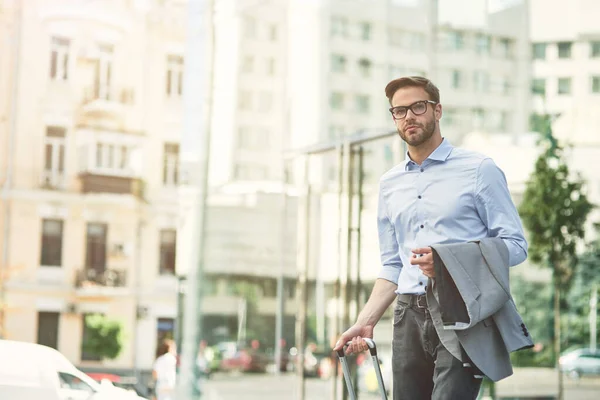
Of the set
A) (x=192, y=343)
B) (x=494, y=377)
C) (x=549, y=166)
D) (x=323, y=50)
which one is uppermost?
(x=323, y=50)

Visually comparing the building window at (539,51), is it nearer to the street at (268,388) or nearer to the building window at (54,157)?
the street at (268,388)

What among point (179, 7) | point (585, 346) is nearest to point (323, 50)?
point (179, 7)

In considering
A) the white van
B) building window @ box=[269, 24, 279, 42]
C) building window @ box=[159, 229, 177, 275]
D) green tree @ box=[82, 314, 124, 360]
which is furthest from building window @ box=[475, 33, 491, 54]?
the white van

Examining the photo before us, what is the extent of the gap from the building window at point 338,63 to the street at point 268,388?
1.97 meters

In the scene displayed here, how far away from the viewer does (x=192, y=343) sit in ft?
23.3

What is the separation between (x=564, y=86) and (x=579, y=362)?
1551 mm

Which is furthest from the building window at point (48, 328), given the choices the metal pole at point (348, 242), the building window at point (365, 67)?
the building window at point (365, 67)

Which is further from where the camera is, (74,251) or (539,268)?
(74,251)

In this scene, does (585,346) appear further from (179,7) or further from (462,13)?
(179,7)

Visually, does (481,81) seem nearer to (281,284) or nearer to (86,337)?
(281,284)

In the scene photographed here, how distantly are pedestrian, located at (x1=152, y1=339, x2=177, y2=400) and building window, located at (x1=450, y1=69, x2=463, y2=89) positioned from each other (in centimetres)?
230

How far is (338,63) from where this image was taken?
7.03 metres

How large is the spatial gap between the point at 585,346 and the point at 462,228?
438 centimetres

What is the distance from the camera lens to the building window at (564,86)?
20.2 ft
